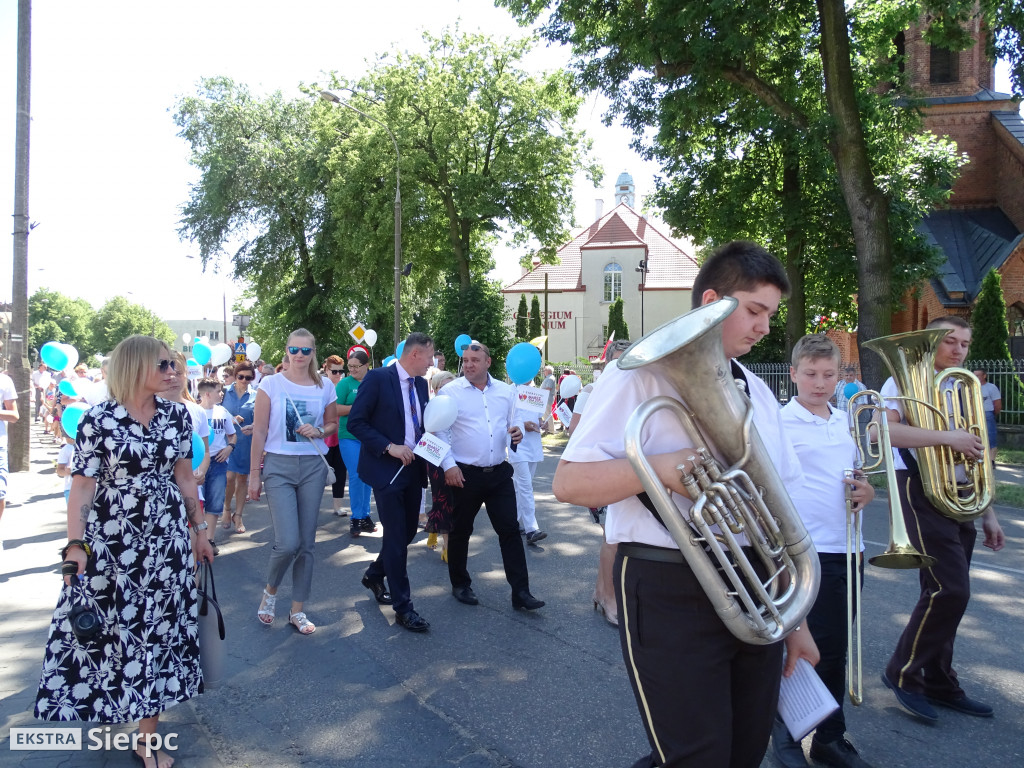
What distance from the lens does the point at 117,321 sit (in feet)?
318


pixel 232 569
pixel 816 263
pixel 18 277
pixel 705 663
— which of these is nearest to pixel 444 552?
pixel 232 569

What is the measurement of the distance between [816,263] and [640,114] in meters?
7.37

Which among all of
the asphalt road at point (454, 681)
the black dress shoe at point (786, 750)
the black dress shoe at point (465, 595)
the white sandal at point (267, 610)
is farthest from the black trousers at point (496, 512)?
the black dress shoe at point (786, 750)

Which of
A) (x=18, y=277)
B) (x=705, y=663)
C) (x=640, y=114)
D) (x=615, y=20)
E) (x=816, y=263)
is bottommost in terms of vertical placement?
(x=705, y=663)

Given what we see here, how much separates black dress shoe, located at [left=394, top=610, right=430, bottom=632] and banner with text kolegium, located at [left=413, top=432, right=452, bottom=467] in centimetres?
103

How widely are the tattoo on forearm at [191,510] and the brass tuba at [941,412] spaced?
3398mm

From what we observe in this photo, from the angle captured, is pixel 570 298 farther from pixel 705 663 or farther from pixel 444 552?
pixel 705 663

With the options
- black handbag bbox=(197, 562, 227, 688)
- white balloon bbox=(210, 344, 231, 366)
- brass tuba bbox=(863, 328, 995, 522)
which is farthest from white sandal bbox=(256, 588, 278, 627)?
white balloon bbox=(210, 344, 231, 366)

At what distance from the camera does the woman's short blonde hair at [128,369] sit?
11.7 feet

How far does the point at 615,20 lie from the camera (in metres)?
14.5

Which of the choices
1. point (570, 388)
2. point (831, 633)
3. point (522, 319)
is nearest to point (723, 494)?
point (831, 633)

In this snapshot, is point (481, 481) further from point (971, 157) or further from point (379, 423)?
point (971, 157)

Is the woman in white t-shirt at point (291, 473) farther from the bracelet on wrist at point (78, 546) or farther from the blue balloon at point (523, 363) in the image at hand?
the blue balloon at point (523, 363)

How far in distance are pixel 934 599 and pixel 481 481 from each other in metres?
3.06
